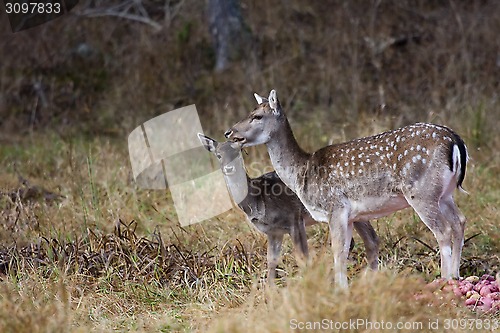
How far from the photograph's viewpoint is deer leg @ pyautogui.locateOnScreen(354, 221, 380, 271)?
22.5 feet

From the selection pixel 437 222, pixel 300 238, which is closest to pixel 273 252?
pixel 300 238

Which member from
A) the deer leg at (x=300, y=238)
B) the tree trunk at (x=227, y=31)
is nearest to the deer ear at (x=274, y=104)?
the deer leg at (x=300, y=238)

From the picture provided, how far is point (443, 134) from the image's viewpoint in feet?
20.5

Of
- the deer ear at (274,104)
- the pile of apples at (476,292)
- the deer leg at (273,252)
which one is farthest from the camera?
the deer leg at (273,252)

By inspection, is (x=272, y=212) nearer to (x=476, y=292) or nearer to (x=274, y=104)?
(x=274, y=104)

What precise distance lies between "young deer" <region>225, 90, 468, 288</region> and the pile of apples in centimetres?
Answer: 24

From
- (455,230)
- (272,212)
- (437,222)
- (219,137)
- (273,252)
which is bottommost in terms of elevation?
(219,137)

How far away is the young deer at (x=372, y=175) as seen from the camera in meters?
6.18

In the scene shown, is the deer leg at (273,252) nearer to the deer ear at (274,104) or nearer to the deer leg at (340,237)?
the deer leg at (340,237)

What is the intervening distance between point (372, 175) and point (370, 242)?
74cm

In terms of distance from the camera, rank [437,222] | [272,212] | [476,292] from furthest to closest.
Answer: [272,212], [437,222], [476,292]

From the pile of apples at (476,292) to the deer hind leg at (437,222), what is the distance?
0.17m

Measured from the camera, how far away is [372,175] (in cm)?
639

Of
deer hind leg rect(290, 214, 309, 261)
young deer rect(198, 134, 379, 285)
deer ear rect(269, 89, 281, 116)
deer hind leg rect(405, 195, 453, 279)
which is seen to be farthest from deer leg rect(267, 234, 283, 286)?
deer hind leg rect(405, 195, 453, 279)
